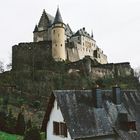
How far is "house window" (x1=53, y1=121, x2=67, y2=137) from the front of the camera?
2722 centimetres

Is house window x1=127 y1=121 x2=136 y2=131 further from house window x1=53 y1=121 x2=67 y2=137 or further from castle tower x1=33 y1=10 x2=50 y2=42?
castle tower x1=33 y1=10 x2=50 y2=42

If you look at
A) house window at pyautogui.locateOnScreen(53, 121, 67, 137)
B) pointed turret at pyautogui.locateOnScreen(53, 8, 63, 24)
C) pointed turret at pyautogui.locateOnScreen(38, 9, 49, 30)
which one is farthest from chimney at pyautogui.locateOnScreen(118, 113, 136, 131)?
pointed turret at pyautogui.locateOnScreen(38, 9, 49, 30)

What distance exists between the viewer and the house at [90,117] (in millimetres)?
26672

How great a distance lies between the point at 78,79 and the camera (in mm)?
77938

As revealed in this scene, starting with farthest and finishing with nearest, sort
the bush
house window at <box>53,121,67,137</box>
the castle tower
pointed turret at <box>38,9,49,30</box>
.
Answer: pointed turret at <box>38,9,49,30</box> → the castle tower → the bush → house window at <box>53,121,67,137</box>

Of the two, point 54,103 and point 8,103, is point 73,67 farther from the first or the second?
point 54,103

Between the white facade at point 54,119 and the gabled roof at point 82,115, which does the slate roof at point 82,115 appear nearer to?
the gabled roof at point 82,115

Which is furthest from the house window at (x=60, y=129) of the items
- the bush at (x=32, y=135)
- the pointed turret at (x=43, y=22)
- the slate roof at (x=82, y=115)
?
the pointed turret at (x=43, y=22)

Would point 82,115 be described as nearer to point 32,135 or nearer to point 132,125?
point 132,125

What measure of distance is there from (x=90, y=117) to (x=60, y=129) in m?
2.60

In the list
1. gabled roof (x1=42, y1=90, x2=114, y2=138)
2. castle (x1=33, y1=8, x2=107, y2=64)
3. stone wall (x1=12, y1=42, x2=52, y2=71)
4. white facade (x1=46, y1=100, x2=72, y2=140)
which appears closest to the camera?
gabled roof (x1=42, y1=90, x2=114, y2=138)

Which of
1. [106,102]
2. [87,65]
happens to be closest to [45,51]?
[87,65]

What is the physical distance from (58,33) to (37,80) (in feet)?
48.5

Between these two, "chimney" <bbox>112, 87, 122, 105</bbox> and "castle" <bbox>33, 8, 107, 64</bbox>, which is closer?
"chimney" <bbox>112, 87, 122, 105</bbox>
